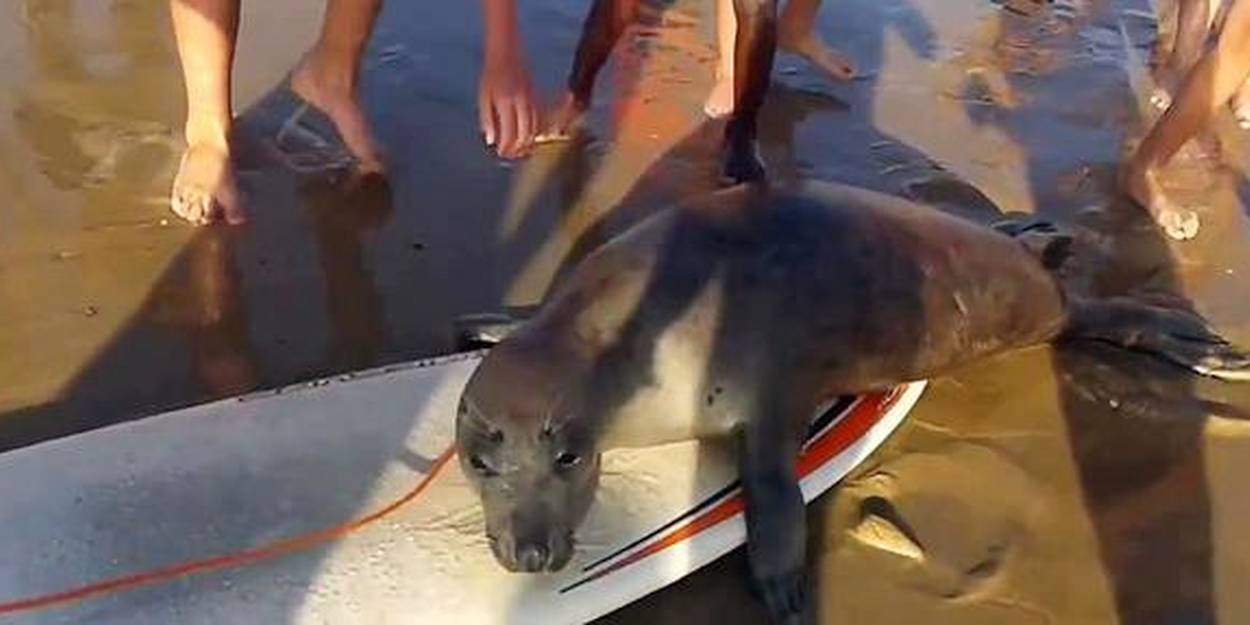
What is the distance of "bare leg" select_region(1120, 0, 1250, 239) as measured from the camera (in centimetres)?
431

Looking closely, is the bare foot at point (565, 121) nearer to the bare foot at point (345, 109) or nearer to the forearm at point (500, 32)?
the forearm at point (500, 32)

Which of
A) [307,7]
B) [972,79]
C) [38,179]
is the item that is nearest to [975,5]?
[972,79]

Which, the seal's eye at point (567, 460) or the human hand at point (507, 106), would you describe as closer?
the seal's eye at point (567, 460)

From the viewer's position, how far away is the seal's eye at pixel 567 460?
2719 mm

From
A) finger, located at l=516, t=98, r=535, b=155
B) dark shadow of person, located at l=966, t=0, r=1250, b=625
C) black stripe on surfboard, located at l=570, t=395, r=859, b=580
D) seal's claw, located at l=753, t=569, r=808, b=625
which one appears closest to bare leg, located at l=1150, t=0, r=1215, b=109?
dark shadow of person, located at l=966, t=0, r=1250, b=625

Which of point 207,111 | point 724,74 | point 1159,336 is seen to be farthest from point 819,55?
point 207,111

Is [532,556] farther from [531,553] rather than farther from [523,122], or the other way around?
[523,122]

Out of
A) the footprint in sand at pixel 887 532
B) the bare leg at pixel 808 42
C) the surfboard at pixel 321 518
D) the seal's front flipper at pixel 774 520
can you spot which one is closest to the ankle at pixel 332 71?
the surfboard at pixel 321 518

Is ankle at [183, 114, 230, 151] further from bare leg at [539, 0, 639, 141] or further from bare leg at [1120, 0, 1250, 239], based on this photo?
bare leg at [1120, 0, 1250, 239]

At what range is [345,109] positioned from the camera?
168 inches

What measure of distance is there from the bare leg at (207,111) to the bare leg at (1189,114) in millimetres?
2410

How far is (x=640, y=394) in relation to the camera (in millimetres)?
2916

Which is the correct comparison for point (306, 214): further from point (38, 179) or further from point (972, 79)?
point (972, 79)

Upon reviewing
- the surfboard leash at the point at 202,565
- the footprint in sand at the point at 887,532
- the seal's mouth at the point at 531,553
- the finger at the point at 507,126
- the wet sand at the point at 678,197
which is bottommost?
the wet sand at the point at 678,197
